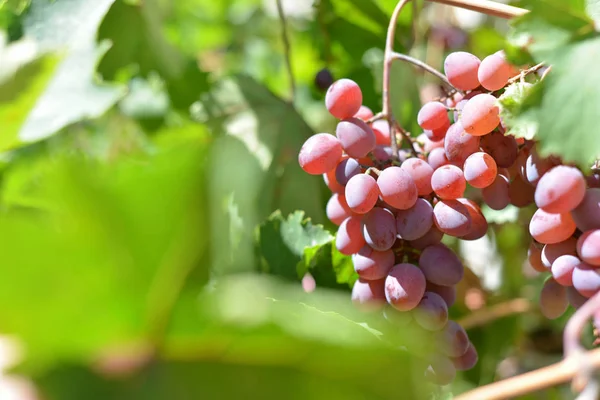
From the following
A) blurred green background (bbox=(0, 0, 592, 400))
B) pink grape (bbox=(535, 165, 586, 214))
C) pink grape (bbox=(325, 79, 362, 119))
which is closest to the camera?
blurred green background (bbox=(0, 0, 592, 400))

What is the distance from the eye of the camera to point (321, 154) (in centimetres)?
43

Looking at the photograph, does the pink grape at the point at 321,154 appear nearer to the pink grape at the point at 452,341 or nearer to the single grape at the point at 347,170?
the single grape at the point at 347,170

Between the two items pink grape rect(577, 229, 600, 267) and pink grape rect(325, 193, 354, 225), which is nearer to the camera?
pink grape rect(577, 229, 600, 267)

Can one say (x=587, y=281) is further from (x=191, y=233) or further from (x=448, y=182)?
(x=191, y=233)

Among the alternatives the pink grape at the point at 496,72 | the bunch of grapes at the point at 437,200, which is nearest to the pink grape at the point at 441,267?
the bunch of grapes at the point at 437,200

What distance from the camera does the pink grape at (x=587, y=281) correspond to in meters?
0.35

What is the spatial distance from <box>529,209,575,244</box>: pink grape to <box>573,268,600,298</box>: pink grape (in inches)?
0.9

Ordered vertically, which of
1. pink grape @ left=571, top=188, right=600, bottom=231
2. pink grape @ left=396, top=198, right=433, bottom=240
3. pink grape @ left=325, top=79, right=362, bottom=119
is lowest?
pink grape @ left=396, top=198, right=433, bottom=240

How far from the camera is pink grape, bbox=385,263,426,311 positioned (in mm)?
402

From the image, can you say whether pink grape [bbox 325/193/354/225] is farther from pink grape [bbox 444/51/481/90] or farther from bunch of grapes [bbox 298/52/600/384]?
pink grape [bbox 444/51/481/90]

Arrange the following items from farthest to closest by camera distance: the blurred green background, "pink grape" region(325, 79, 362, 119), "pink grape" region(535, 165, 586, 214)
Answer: "pink grape" region(325, 79, 362, 119), "pink grape" region(535, 165, 586, 214), the blurred green background

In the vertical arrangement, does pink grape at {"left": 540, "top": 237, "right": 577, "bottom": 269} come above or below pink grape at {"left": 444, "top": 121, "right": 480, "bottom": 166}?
below

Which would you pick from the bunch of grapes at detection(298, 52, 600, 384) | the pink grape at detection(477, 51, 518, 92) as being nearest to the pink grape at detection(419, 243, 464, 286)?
the bunch of grapes at detection(298, 52, 600, 384)

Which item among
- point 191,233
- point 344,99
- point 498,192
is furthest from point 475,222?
point 191,233
